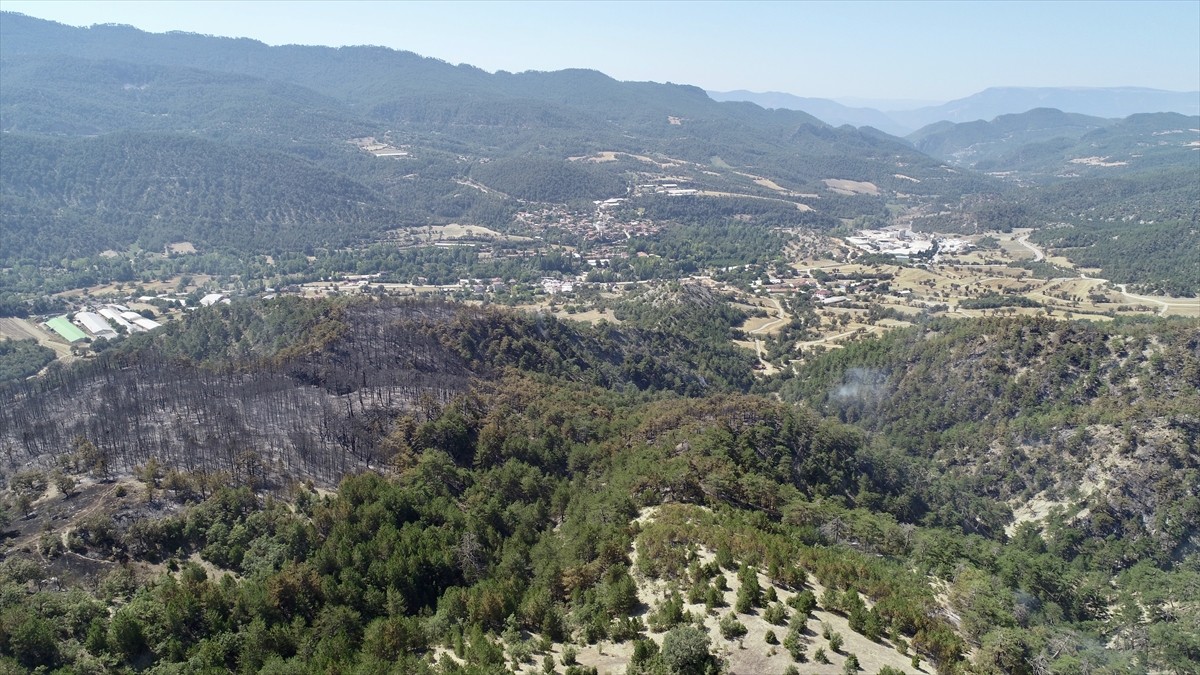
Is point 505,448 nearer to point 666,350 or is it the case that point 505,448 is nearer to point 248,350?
point 248,350

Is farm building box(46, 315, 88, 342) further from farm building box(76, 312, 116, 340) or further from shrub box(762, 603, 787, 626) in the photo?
shrub box(762, 603, 787, 626)

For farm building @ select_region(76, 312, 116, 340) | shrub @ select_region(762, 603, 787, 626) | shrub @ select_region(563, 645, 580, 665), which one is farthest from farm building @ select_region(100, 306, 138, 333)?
shrub @ select_region(762, 603, 787, 626)

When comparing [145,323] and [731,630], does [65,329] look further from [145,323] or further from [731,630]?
[731,630]

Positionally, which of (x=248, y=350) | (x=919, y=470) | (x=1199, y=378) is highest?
(x=1199, y=378)

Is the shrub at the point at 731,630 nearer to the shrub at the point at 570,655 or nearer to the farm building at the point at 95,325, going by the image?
the shrub at the point at 570,655

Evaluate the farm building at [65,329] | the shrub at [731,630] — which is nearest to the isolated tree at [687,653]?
the shrub at [731,630]

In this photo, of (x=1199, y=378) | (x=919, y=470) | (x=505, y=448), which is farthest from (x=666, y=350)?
(x=1199, y=378)

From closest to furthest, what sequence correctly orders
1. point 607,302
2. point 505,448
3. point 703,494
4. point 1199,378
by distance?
point 703,494
point 505,448
point 1199,378
point 607,302
